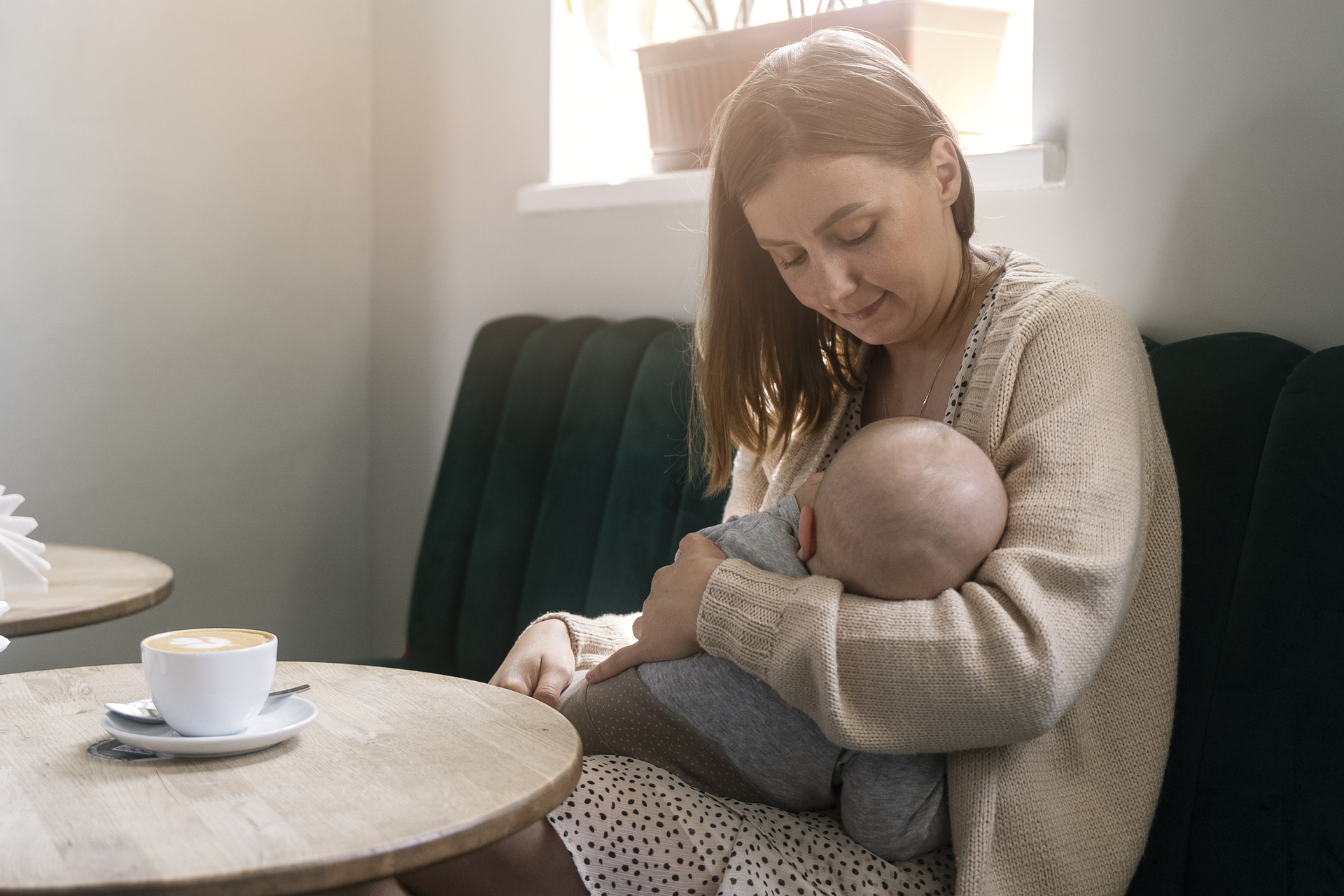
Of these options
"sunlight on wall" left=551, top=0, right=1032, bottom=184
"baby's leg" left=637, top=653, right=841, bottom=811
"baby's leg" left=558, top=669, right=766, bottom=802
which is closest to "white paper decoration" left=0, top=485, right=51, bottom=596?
"baby's leg" left=558, top=669, right=766, bottom=802

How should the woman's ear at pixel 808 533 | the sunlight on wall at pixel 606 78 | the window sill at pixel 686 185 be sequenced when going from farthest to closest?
the sunlight on wall at pixel 606 78 < the window sill at pixel 686 185 < the woman's ear at pixel 808 533

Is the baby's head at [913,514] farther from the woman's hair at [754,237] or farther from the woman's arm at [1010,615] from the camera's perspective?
the woman's hair at [754,237]

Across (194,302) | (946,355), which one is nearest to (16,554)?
(946,355)

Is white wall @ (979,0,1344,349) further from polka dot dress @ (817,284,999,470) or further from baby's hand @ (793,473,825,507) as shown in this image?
baby's hand @ (793,473,825,507)

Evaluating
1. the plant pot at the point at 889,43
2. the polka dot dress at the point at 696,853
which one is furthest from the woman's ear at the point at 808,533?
the plant pot at the point at 889,43

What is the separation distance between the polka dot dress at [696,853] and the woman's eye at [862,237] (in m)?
0.59

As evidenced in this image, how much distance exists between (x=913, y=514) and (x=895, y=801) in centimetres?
27

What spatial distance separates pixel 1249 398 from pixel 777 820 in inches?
25.9

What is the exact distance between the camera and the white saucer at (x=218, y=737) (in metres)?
0.82

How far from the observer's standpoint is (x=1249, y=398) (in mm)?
1136

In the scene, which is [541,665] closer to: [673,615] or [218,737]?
[673,615]

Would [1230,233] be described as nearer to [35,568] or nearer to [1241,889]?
[1241,889]

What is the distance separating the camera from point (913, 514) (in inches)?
36.6

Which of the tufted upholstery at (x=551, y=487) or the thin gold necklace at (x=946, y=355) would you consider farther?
the tufted upholstery at (x=551, y=487)
